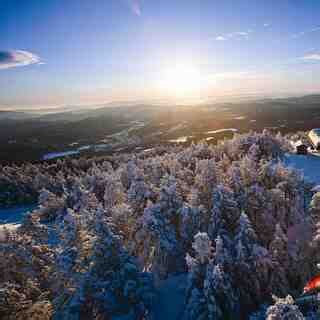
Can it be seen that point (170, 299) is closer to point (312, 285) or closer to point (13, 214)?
point (312, 285)

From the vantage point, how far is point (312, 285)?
12969 mm

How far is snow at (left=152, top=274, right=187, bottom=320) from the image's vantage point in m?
14.8

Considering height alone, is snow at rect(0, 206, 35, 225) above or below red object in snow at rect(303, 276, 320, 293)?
below

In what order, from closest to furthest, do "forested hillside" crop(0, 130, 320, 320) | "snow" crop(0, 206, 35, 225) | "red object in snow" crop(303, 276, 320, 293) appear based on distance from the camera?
"red object in snow" crop(303, 276, 320, 293) → "forested hillside" crop(0, 130, 320, 320) → "snow" crop(0, 206, 35, 225)

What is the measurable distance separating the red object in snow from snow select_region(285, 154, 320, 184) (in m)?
12.4

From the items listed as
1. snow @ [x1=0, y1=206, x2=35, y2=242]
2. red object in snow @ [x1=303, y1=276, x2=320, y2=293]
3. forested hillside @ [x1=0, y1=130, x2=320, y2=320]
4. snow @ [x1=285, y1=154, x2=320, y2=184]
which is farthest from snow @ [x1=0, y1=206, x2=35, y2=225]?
red object in snow @ [x1=303, y1=276, x2=320, y2=293]

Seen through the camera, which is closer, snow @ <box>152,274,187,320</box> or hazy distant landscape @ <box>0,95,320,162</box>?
snow @ <box>152,274,187,320</box>

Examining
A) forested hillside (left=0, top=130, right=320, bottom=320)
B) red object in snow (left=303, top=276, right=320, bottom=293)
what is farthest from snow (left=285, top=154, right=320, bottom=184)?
red object in snow (left=303, top=276, right=320, bottom=293)

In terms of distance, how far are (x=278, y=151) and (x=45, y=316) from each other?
2859cm

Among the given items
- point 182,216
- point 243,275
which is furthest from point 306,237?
point 182,216

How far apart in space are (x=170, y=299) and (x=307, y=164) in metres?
21.8

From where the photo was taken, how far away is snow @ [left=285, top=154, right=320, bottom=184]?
26.8 m

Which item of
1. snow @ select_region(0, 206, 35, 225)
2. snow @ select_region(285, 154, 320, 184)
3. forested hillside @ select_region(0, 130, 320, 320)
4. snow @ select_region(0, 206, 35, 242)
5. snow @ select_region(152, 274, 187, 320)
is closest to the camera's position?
forested hillside @ select_region(0, 130, 320, 320)

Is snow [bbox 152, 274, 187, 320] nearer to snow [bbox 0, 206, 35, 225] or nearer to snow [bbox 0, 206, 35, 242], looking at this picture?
snow [bbox 0, 206, 35, 242]
